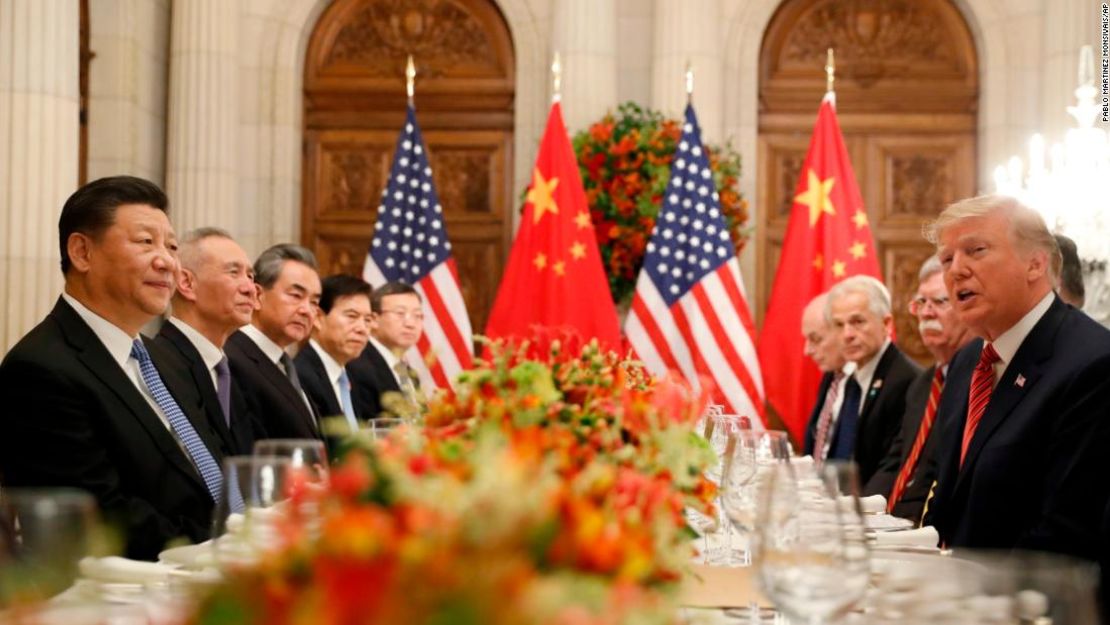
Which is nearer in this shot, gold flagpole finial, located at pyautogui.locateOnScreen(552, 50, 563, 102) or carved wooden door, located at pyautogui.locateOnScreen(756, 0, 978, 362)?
gold flagpole finial, located at pyautogui.locateOnScreen(552, 50, 563, 102)

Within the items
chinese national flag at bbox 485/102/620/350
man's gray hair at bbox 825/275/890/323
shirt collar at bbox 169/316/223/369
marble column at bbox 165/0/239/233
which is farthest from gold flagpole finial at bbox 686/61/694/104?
shirt collar at bbox 169/316/223/369

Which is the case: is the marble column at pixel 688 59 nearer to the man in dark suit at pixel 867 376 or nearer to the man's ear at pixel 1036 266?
the man in dark suit at pixel 867 376

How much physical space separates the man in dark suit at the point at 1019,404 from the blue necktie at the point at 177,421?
5.87ft

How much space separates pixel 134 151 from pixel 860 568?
7850 mm

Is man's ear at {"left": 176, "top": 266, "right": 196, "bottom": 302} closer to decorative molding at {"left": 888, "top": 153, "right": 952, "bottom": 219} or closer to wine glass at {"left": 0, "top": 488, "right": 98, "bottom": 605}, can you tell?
wine glass at {"left": 0, "top": 488, "right": 98, "bottom": 605}

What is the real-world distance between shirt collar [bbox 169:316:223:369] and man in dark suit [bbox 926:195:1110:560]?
2178 millimetres

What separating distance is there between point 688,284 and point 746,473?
5.81m

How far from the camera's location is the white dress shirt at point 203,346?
164 inches

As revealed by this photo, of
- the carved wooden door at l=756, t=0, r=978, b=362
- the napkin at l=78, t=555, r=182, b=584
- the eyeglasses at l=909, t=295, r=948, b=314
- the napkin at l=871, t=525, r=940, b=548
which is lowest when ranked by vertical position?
the napkin at l=871, t=525, r=940, b=548

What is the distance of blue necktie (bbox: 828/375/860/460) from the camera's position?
5.46 metres

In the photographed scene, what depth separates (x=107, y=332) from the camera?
10.7 ft

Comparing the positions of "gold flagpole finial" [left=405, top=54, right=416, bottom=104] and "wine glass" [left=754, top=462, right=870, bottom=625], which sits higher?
"gold flagpole finial" [left=405, top=54, right=416, bottom=104]

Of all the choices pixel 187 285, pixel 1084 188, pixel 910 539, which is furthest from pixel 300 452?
pixel 1084 188

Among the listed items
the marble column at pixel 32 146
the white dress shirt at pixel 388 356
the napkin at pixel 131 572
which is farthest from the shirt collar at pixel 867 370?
the napkin at pixel 131 572
